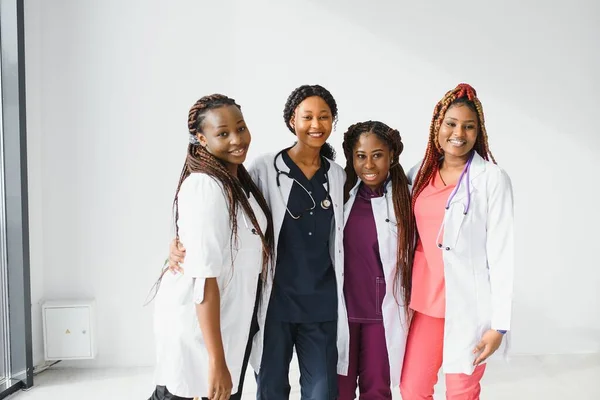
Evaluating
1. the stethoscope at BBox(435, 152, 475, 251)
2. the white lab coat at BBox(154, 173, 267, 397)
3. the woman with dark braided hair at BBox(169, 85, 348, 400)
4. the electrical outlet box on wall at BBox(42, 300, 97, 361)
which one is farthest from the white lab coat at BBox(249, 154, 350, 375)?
the electrical outlet box on wall at BBox(42, 300, 97, 361)

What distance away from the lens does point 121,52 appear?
2.71 metres

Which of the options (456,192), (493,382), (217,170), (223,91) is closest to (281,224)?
(217,170)

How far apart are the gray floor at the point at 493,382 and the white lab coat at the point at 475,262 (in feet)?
3.34

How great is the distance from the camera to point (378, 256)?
1.80 meters

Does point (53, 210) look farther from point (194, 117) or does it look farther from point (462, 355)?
→ point (462, 355)

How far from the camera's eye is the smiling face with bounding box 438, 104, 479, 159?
1.65 m

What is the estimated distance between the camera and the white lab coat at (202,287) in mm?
1417

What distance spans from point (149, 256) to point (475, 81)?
6.93ft

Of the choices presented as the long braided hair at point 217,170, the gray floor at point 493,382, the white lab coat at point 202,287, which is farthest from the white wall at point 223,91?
the white lab coat at point 202,287

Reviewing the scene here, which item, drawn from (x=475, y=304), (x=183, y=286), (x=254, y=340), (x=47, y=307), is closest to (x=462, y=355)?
(x=475, y=304)

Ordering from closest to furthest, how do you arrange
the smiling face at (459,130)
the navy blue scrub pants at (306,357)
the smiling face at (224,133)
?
1. the smiling face at (224,133)
2. the smiling face at (459,130)
3. the navy blue scrub pants at (306,357)

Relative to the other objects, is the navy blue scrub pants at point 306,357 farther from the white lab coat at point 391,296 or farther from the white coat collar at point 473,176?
the white coat collar at point 473,176

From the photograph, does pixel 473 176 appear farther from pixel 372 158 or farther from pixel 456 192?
pixel 372 158

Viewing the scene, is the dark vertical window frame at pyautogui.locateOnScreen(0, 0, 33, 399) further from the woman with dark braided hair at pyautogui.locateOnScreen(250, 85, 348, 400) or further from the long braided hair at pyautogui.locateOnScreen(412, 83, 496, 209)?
the long braided hair at pyautogui.locateOnScreen(412, 83, 496, 209)
